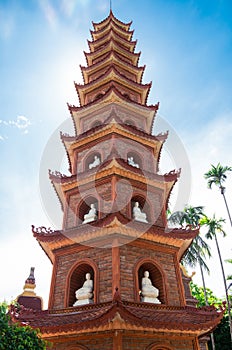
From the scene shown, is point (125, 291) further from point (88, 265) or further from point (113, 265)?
point (88, 265)

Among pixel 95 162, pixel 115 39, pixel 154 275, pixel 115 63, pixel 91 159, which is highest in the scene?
pixel 115 39

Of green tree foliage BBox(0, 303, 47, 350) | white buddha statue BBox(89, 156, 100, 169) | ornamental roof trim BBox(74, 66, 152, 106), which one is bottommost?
green tree foliage BBox(0, 303, 47, 350)

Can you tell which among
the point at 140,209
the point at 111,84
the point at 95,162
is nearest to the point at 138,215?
the point at 140,209

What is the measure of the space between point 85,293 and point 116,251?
5.57 feet

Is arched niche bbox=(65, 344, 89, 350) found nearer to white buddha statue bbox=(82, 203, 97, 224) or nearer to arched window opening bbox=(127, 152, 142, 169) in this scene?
white buddha statue bbox=(82, 203, 97, 224)

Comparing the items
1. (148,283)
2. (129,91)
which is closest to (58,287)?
(148,283)

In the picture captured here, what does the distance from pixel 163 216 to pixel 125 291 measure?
414 cm

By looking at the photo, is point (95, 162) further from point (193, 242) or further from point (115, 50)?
point (193, 242)

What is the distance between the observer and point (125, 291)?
Result: 9.21 m

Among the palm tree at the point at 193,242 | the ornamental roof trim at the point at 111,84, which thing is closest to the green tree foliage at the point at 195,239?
the palm tree at the point at 193,242

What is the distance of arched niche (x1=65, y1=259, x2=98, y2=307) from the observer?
9.80 m

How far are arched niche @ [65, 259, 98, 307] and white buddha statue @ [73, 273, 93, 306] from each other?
280mm

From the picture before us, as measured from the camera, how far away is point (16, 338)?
20.0 ft

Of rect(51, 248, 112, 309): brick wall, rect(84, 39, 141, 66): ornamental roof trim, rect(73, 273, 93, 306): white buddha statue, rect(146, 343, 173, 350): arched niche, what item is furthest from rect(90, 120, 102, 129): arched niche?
rect(146, 343, 173, 350): arched niche
